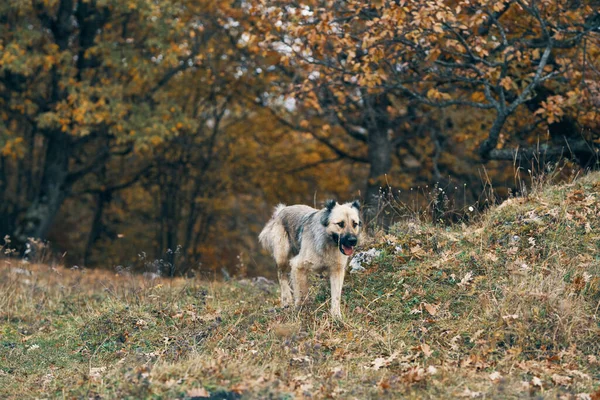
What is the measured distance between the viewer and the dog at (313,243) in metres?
8.41

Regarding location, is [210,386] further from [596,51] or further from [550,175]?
[596,51]

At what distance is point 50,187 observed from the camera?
67.9 ft

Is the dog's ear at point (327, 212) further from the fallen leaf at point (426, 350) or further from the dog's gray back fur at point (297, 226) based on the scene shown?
the fallen leaf at point (426, 350)

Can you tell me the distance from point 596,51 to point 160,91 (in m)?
11.9

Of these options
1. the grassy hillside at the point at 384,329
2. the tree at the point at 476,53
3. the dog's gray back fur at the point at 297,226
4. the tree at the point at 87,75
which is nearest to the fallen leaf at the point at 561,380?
the grassy hillside at the point at 384,329

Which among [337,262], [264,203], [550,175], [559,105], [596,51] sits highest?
[596,51]

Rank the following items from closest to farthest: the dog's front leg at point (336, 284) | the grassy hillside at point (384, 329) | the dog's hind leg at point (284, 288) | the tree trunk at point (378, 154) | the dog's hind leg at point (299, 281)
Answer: the grassy hillside at point (384, 329), the dog's front leg at point (336, 284), the dog's hind leg at point (299, 281), the dog's hind leg at point (284, 288), the tree trunk at point (378, 154)

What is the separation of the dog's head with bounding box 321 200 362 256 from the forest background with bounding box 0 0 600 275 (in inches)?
91.3

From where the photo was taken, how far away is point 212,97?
24.0 meters

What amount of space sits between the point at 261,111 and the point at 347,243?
52.7 ft

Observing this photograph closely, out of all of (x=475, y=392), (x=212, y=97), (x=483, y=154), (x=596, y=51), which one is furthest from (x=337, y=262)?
(x=212, y=97)

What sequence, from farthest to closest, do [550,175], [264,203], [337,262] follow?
1. [264,203]
2. [550,175]
3. [337,262]

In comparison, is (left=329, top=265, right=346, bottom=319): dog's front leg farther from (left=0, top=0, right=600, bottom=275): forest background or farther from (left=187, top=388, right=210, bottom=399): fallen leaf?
(left=187, top=388, right=210, bottom=399): fallen leaf

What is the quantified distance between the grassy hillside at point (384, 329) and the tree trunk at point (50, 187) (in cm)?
954
